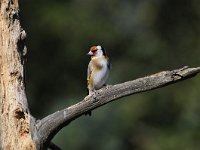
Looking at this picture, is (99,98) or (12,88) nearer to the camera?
(99,98)

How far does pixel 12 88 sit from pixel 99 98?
2.00 feet

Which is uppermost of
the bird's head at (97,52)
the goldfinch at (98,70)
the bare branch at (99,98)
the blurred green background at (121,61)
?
the blurred green background at (121,61)

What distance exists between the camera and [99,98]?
735 centimetres

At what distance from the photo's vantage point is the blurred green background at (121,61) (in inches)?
851

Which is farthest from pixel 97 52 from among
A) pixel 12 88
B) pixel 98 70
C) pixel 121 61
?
pixel 121 61

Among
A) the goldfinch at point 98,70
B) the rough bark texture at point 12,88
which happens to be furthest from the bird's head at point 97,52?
the rough bark texture at point 12,88

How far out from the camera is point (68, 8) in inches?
965

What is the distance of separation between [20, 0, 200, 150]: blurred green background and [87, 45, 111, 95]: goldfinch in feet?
35.4

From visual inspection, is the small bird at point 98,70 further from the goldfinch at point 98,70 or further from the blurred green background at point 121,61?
the blurred green background at point 121,61

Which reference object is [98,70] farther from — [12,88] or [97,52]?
[12,88]

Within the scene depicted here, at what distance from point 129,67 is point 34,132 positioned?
636 inches

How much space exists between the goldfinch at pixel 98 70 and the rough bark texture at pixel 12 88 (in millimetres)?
1585

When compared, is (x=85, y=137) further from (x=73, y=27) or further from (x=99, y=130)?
(x=73, y=27)

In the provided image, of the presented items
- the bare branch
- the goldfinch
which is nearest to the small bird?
the goldfinch
